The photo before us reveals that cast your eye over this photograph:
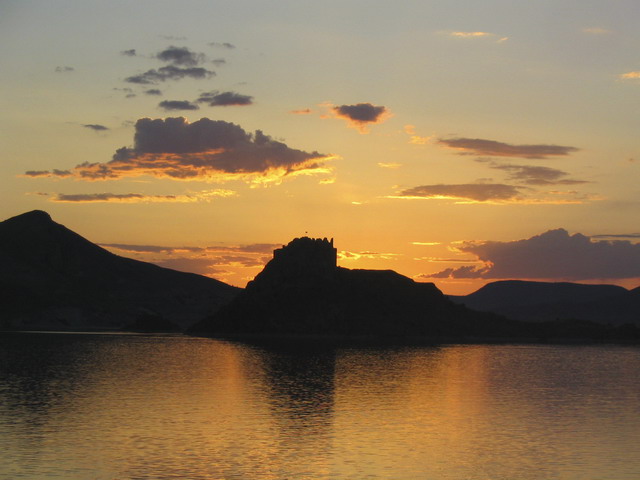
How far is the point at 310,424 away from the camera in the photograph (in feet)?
Result: 217

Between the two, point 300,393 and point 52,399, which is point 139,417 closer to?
point 52,399

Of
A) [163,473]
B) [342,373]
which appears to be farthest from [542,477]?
[342,373]

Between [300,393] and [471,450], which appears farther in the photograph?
[300,393]

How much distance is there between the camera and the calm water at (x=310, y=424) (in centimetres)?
4891

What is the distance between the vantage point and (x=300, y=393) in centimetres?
9069

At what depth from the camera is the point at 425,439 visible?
60375mm

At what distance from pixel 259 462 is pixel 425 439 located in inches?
612

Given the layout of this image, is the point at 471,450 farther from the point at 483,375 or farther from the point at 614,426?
the point at 483,375

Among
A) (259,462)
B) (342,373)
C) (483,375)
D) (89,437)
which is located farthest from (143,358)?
(259,462)

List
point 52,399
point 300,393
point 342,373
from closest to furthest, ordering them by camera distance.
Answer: point 52,399 → point 300,393 → point 342,373

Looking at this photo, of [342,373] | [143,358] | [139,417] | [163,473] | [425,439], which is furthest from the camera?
[143,358]

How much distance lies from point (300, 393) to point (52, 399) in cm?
2643

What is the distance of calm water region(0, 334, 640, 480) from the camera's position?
1925 inches

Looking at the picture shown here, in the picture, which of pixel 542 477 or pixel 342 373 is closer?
pixel 542 477
